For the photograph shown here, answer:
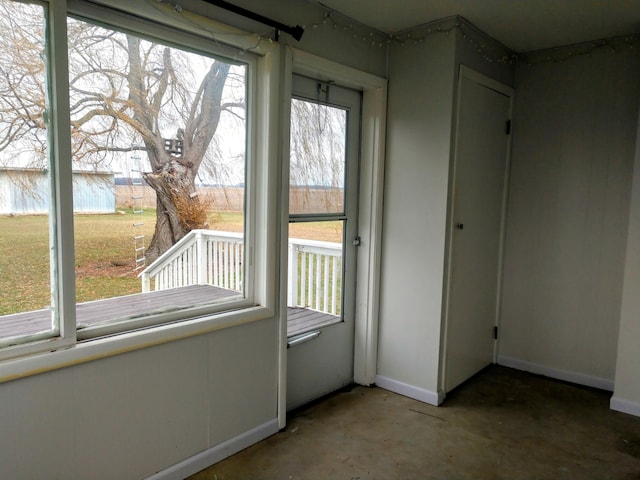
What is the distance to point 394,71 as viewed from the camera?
3062mm

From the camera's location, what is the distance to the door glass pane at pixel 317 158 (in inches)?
108

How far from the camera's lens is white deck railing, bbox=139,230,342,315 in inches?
86.4

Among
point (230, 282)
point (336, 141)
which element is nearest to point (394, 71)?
point (336, 141)

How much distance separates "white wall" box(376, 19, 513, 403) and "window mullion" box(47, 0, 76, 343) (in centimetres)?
198

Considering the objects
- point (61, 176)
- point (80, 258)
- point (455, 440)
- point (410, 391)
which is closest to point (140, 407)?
point (80, 258)

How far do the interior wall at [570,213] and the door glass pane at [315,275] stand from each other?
1454mm

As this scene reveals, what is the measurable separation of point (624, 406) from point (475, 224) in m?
1.47

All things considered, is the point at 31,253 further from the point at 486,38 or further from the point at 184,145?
the point at 486,38

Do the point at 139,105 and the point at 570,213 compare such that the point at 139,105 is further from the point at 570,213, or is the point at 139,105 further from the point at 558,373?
the point at 558,373

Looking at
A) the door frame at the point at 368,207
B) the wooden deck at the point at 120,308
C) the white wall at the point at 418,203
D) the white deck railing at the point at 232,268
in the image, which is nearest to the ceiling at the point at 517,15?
the white wall at the point at 418,203

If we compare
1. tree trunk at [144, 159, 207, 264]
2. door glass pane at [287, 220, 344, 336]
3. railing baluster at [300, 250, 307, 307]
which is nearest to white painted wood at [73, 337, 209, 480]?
tree trunk at [144, 159, 207, 264]

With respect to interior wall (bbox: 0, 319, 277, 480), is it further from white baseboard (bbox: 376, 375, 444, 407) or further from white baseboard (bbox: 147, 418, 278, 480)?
white baseboard (bbox: 376, 375, 444, 407)

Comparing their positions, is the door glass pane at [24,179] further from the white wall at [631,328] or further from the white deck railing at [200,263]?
the white wall at [631,328]

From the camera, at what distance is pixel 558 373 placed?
135 inches
